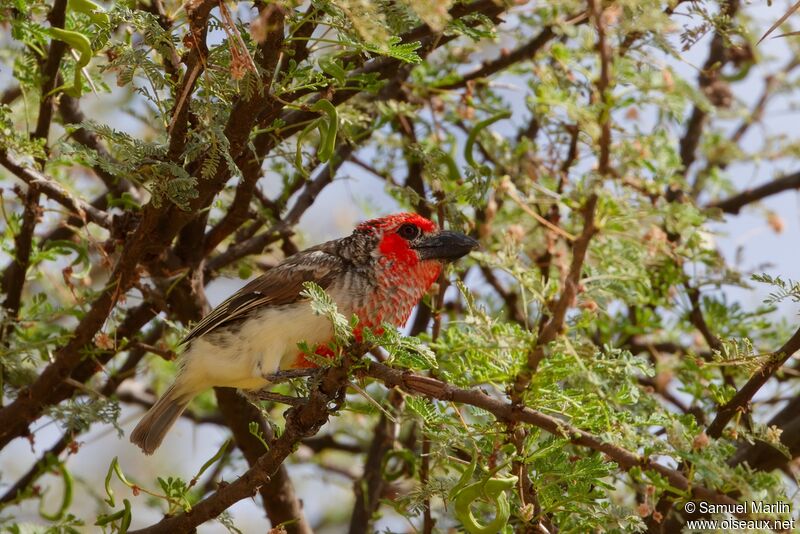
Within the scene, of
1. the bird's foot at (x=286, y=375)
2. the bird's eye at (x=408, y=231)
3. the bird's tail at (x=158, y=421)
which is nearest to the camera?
the bird's foot at (x=286, y=375)

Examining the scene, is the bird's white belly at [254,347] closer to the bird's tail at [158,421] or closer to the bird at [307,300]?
the bird at [307,300]

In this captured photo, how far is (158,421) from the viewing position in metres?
3.91

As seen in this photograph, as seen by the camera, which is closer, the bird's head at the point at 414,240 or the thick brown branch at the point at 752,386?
the thick brown branch at the point at 752,386

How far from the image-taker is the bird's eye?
3.62 metres

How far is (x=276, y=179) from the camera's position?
5.34 m

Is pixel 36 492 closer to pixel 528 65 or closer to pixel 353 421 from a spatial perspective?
pixel 353 421

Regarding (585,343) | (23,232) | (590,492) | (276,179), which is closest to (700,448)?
(590,492)

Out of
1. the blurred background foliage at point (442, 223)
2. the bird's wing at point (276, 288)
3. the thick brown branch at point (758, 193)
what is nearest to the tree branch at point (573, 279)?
the blurred background foliage at point (442, 223)

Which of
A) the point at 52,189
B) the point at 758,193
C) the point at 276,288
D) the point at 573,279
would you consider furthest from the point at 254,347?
the point at 758,193

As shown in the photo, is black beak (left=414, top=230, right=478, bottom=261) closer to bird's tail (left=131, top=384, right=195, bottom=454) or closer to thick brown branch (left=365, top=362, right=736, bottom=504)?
thick brown branch (left=365, top=362, right=736, bottom=504)

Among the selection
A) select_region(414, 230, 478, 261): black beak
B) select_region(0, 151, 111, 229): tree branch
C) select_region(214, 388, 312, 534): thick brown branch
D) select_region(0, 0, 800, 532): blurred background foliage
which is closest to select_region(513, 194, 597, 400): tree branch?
select_region(0, 0, 800, 532): blurred background foliage

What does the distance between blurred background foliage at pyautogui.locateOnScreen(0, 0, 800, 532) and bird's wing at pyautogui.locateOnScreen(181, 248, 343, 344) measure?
0.20 meters

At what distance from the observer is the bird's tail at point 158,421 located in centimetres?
387

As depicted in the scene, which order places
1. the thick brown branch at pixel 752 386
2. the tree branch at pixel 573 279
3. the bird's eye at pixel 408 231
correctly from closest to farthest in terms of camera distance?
the tree branch at pixel 573 279 < the thick brown branch at pixel 752 386 < the bird's eye at pixel 408 231
